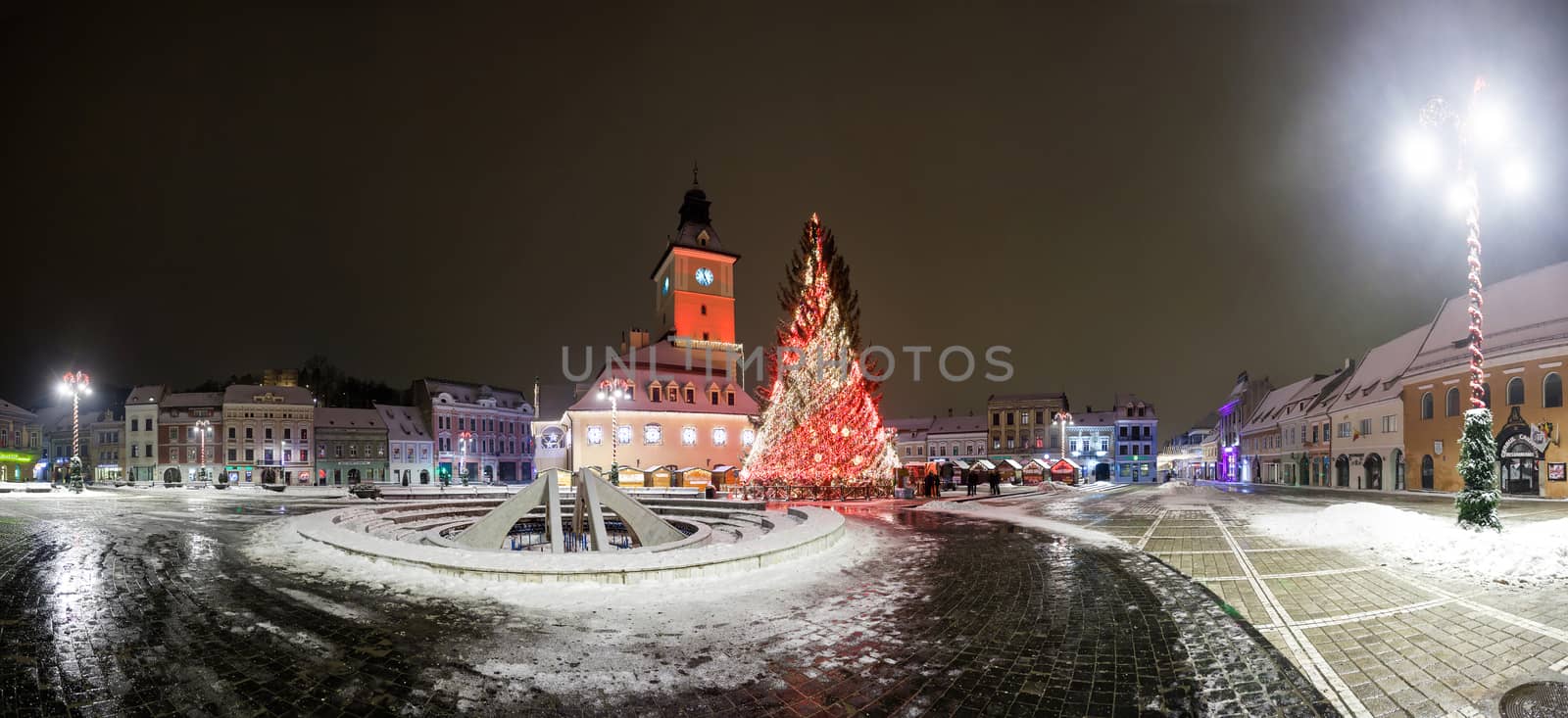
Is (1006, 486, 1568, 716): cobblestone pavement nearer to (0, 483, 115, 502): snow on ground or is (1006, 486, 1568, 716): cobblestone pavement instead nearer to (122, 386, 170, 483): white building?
(0, 483, 115, 502): snow on ground

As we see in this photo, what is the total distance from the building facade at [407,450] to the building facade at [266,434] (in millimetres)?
7248

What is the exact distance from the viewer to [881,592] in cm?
1001

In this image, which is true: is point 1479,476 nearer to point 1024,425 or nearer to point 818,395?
point 818,395

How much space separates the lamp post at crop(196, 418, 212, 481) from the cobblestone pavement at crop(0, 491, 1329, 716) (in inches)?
2810

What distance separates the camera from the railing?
3044cm

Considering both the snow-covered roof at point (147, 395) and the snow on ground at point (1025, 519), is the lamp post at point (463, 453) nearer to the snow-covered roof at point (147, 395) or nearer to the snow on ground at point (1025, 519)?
the snow-covered roof at point (147, 395)

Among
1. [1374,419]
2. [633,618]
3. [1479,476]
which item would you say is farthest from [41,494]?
[1374,419]

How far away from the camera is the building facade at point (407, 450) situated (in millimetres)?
75688

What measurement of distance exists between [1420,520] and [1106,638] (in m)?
13.9

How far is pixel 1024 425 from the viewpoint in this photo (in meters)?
92.9

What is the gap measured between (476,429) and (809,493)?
6145 centimetres

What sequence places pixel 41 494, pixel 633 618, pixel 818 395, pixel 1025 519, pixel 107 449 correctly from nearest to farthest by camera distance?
pixel 633 618, pixel 1025 519, pixel 818 395, pixel 41 494, pixel 107 449

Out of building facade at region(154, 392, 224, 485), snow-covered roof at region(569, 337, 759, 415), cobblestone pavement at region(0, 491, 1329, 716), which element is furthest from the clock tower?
cobblestone pavement at region(0, 491, 1329, 716)

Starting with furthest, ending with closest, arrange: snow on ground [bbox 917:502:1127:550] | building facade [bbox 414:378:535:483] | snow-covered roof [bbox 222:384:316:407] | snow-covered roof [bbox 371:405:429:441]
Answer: building facade [bbox 414:378:535:483] → snow-covered roof [bbox 371:405:429:441] → snow-covered roof [bbox 222:384:316:407] → snow on ground [bbox 917:502:1127:550]
